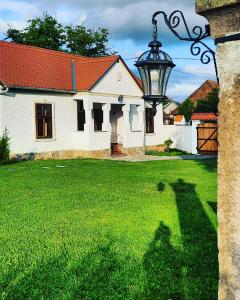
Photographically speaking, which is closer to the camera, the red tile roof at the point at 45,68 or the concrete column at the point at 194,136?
the red tile roof at the point at 45,68

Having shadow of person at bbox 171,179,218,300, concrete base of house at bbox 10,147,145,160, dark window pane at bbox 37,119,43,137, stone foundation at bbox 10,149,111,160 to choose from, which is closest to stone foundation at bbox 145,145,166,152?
concrete base of house at bbox 10,147,145,160

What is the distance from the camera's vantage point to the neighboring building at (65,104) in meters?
20.1

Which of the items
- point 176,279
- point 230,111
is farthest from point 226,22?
point 176,279

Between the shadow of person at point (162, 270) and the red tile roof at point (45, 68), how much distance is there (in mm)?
14912

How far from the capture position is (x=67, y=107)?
2255cm

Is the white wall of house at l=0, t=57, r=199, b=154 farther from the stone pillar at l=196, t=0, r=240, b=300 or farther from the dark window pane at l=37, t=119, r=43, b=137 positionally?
the stone pillar at l=196, t=0, r=240, b=300

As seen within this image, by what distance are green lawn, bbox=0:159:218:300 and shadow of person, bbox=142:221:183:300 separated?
0.01 m

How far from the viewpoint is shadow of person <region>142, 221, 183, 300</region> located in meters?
4.68

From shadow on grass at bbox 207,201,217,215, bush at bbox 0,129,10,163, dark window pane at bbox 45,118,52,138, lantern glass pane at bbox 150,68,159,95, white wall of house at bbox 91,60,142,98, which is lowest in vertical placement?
shadow on grass at bbox 207,201,217,215

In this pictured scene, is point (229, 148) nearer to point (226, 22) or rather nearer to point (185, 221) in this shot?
point (226, 22)

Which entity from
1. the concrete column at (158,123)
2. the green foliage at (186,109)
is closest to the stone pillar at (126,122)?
the concrete column at (158,123)

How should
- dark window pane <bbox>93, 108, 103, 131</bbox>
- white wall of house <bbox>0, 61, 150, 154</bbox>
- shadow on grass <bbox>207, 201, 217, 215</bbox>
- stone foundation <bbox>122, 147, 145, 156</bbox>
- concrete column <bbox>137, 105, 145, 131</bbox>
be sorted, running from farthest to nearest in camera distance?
concrete column <bbox>137, 105, 145, 131</bbox>
stone foundation <bbox>122, 147, 145, 156</bbox>
dark window pane <bbox>93, 108, 103, 131</bbox>
white wall of house <bbox>0, 61, 150, 154</bbox>
shadow on grass <bbox>207, 201, 217, 215</bbox>

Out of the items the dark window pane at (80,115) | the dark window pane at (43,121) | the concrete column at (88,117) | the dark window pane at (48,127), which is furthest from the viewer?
the dark window pane at (80,115)

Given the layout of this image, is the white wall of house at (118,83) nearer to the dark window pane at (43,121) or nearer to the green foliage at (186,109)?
the dark window pane at (43,121)
